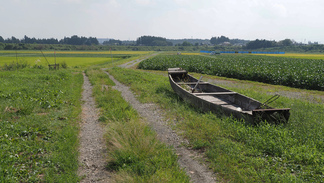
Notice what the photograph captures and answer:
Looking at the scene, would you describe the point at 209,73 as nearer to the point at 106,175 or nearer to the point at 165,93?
the point at 165,93

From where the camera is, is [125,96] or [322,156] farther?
[125,96]

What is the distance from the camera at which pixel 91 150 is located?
232 inches

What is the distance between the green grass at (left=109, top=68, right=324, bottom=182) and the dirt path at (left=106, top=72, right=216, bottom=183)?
0.27 meters

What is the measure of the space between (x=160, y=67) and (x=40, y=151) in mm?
26384

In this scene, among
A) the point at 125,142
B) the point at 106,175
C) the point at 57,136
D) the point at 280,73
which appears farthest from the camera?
the point at 280,73

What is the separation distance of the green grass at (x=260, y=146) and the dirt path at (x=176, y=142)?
269 millimetres

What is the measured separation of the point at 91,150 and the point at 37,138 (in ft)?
5.06

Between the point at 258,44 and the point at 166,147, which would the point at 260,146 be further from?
the point at 258,44

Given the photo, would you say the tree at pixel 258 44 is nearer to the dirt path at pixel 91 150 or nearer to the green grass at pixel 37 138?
the green grass at pixel 37 138

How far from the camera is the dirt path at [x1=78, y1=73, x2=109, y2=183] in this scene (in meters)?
A: 4.74

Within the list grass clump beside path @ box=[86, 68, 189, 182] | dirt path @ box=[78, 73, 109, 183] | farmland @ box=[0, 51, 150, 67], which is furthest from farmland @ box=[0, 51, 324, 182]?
farmland @ box=[0, 51, 150, 67]

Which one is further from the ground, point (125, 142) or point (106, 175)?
point (125, 142)

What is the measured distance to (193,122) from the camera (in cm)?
747

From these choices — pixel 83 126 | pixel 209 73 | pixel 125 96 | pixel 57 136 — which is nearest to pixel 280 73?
pixel 209 73
